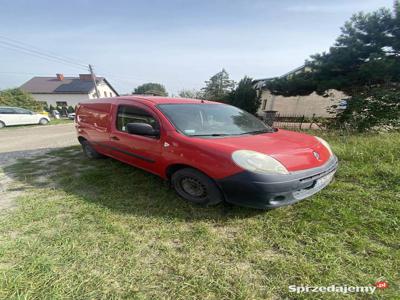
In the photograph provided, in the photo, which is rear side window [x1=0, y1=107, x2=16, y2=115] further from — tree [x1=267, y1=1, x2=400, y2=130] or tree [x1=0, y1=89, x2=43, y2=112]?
tree [x1=267, y1=1, x2=400, y2=130]

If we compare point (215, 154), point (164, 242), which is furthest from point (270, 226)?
point (164, 242)

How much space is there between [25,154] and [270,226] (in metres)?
6.64

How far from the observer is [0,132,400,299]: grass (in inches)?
63.9

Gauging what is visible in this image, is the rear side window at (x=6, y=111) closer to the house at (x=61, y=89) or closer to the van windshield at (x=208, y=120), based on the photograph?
the van windshield at (x=208, y=120)

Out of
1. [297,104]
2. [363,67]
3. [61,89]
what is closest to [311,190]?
[363,67]

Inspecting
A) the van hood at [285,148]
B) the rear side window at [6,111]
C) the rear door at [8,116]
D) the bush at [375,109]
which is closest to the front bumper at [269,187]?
the van hood at [285,148]

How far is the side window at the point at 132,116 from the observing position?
10.00 ft

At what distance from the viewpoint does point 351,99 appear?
7.35 meters

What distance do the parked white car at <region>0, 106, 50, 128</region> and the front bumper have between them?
56.6 feet

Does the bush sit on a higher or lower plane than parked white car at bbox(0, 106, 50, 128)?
higher

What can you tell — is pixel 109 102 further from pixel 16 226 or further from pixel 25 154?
pixel 25 154

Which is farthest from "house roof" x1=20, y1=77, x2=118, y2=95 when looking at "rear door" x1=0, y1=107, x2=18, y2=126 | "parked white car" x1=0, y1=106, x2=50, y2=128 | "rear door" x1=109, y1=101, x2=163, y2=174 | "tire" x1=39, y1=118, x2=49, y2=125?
"rear door" x1=109, y1=101, x2=163, y2=174

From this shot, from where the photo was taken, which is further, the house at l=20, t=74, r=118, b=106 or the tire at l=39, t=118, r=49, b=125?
the house at l=20, t=74, r=118, b=106

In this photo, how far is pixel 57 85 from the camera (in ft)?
110
